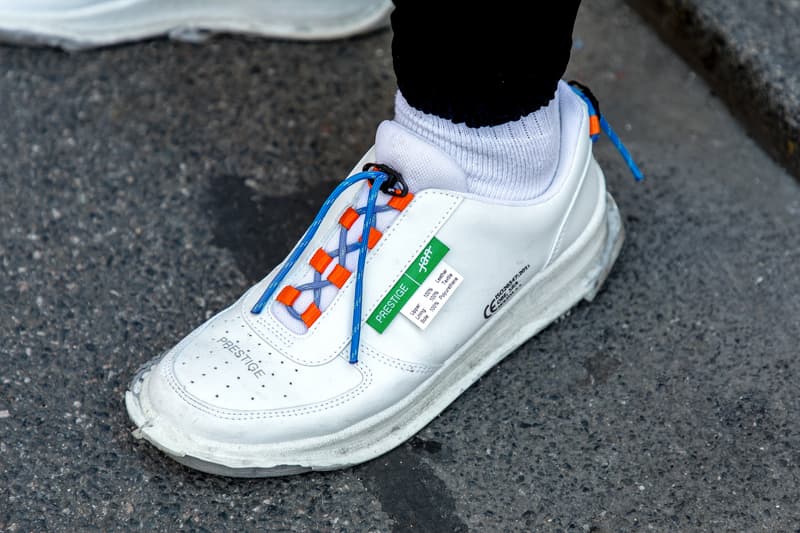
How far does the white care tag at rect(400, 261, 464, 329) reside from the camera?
1167 millimetres

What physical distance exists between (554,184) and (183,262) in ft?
2.03

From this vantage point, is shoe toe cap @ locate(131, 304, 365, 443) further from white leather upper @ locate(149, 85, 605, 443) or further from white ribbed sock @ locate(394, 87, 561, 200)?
white ribbed sock @ locate(394, 87, 561, 200)

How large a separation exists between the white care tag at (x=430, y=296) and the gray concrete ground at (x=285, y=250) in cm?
18

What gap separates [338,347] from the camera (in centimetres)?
115

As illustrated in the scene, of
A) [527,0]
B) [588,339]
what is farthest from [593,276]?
[527,0]

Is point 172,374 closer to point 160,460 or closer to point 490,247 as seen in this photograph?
point 160,460

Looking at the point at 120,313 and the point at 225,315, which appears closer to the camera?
the point at 225,315

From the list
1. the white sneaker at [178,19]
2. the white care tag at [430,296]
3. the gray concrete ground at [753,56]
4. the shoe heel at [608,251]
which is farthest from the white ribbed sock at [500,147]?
the white sneaker at [178,19]

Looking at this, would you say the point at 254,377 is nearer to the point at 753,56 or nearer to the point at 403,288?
the point at 403,288

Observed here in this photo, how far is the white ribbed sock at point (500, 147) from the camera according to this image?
113cm

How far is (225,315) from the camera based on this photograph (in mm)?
1220

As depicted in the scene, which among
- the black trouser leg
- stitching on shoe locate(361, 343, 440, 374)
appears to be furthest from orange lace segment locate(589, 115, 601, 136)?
stitching on shoe locate(361, 343, 440, 374)

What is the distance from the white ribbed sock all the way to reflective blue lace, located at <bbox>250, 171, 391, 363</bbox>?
85 millimetres

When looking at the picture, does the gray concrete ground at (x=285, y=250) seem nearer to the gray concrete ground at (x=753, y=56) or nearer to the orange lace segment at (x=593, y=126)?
the gray concrete ground at (x=753, y=56)
